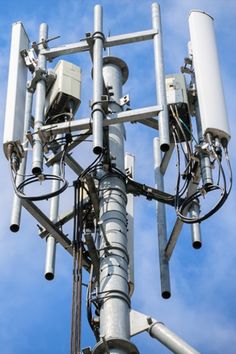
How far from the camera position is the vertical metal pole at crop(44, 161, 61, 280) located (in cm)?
1309

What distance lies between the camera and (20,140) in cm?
1236

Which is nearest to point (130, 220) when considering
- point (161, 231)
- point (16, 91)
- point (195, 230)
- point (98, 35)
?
point (161, 231)

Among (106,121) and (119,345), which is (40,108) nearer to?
(106,121)

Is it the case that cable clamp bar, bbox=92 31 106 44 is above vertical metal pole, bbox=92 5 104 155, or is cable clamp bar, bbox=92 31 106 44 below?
above

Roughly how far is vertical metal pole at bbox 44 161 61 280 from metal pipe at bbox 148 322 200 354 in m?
2.36

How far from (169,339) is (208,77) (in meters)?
3.93

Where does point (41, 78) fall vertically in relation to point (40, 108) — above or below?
above

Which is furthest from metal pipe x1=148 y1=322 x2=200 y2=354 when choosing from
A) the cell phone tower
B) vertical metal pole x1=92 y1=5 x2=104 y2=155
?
vertical metal pole x1=92 y1=5 x2=104 y2=155

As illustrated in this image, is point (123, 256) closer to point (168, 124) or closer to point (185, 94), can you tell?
point (168, 124)

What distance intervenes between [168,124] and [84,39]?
2460 millimetres

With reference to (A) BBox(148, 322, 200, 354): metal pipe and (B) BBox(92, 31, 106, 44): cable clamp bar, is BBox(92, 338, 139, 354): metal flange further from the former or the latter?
(B) BBox(92, 31, 106, 44): cable clamp bar

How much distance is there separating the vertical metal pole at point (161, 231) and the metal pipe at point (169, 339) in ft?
3.79

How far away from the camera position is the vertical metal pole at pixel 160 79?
11883 millimetres

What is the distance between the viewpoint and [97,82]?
12.6 metres
